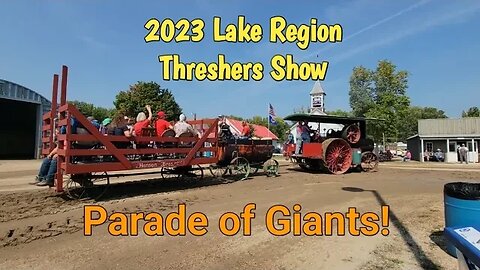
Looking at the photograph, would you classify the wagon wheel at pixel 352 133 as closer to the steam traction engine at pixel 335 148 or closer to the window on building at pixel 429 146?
the steam traction engine at pixel 335 148

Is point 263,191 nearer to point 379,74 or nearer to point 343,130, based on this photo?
point 343,130

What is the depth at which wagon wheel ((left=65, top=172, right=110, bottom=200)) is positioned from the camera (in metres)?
8.07

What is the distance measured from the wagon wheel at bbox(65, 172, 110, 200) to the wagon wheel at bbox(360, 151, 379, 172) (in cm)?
1250

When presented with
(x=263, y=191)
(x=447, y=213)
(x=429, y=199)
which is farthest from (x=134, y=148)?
(x=429, y=199)

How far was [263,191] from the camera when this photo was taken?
380 inches

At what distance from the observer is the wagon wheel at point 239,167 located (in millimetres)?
11820

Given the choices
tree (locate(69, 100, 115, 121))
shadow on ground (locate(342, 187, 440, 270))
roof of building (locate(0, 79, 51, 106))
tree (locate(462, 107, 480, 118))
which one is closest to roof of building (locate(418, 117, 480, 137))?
shadow on ground (locate(342, 187, 440, 270))

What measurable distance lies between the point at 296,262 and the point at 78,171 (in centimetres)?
530

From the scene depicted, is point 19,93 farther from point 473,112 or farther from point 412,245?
point 473,112

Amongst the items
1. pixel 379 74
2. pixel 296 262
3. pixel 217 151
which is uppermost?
pixel 379 74

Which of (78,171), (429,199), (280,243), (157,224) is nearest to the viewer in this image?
(280,243)

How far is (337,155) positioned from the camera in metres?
15.3

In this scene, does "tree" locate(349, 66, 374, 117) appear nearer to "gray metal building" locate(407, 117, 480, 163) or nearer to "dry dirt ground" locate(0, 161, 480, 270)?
"gray metal building" locate(407, 117, 480, 163)

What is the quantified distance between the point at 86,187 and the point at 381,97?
102 feet
